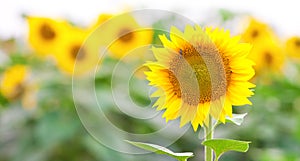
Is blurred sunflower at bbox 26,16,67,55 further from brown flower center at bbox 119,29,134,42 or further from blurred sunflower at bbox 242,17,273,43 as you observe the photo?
blurred sunflower at bbox 242,17,273,43

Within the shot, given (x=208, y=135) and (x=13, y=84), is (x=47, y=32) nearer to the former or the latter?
(x=13, y=84)

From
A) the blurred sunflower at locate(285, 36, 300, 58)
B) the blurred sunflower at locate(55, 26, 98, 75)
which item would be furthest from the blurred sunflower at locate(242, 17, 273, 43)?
the blurred sunflower at locate(55, 26, 98, 75)

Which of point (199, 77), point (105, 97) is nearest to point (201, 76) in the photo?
point (199, 77)

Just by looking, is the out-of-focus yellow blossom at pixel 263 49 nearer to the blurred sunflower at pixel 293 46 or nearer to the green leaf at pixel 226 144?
the blurred sunflower at pixel 293 46

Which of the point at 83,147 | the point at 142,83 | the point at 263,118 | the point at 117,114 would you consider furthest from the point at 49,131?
the point at 263,118

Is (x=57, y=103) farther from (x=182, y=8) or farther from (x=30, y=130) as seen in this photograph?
(x=182, y=8)

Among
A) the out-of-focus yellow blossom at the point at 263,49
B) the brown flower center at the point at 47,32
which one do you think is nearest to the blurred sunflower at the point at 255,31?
the out-of-focus yellow blossom at the point at 263,49

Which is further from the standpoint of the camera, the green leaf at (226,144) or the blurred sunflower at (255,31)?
the blurred sunflower at (255,31)
